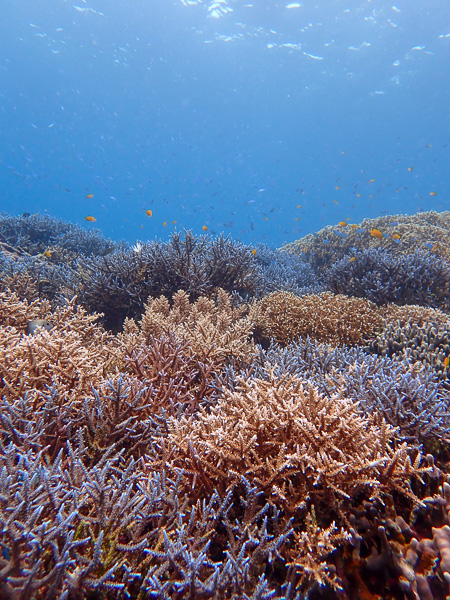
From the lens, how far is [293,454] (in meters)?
1.75

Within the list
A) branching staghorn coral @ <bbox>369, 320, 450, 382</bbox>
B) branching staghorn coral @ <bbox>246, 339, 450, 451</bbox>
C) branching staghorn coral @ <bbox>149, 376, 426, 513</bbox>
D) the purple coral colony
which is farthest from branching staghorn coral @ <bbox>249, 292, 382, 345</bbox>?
branching staghorn coral @ <bbox>149, 376, 426, 513</bbox>

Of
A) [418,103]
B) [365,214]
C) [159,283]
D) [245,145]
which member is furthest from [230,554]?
[365,214]

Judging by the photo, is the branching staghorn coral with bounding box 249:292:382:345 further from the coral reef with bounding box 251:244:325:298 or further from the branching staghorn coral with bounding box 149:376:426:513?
the branching staghorn coral with bounding box 149:376:426:513

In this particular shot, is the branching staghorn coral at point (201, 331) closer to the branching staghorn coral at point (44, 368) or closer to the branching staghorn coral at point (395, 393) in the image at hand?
the branching staghorn coral at point (395, 393)

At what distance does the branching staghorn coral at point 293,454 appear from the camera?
1.67 metres

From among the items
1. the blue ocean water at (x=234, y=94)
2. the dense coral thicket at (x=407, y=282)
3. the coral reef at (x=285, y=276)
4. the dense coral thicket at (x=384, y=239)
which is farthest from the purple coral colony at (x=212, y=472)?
the blue ocean water at (x=234, y=94)

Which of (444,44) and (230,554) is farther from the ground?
(444,44)

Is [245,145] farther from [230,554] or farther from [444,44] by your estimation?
[230,554]

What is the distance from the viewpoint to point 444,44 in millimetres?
37406

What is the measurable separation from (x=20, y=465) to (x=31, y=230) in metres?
13.4

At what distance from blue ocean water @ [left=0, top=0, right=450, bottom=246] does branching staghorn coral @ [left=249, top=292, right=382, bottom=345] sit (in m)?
9.79

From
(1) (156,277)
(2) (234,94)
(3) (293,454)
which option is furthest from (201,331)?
(2) (234,94)

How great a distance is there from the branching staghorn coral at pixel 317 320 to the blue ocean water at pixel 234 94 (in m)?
9.79

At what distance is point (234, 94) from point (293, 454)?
3263 inches
